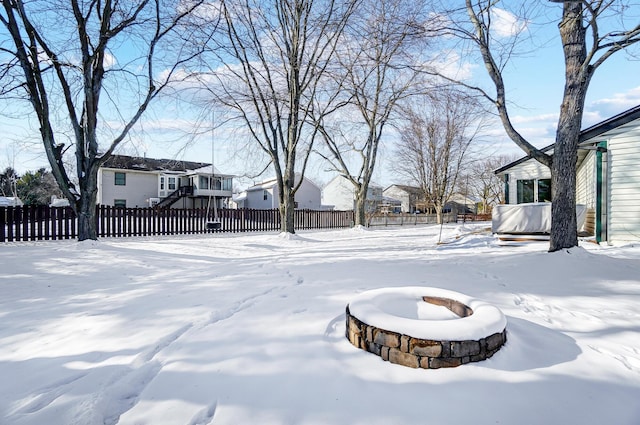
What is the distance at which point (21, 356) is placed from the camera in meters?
2.41

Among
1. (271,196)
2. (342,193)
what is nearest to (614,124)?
(271,196)

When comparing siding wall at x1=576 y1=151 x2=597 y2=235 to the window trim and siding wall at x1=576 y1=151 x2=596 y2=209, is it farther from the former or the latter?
the window trim

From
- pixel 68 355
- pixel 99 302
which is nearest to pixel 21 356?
pixel 68 355

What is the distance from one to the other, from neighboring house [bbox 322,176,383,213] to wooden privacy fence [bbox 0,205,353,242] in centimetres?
2111

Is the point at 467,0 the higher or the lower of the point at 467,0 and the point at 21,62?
the higher

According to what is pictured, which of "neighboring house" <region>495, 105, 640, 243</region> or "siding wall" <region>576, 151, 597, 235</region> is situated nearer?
"neighboring house" <region>495, 105, 640, 243</region>

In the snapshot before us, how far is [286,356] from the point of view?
2320mm

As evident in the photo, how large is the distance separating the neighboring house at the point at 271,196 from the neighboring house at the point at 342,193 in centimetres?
512

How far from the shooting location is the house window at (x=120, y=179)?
969 inches

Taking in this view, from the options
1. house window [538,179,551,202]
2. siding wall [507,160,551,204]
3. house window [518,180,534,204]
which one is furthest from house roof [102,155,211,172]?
house window [538,179,551,202]

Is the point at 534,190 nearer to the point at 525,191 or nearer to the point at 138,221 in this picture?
the point at 525,191

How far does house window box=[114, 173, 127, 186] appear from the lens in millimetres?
24625

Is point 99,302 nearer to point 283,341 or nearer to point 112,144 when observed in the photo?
point 283,341

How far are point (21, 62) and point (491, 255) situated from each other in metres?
11.2
